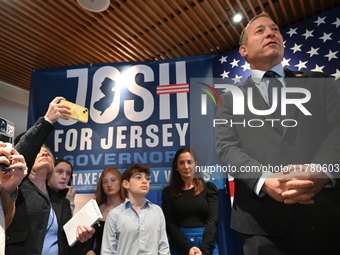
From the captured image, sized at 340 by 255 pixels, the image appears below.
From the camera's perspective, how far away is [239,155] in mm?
1258

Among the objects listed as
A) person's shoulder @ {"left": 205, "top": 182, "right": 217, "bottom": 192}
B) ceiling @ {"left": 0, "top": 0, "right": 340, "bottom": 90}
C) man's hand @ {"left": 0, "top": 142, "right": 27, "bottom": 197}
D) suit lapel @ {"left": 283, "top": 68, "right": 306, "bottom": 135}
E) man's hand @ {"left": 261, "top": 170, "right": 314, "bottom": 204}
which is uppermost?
ceiling @ {"left": 0, "top": 0, "right": 340, "bottom": 90}

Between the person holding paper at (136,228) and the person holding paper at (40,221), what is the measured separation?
→ 1.13 ft

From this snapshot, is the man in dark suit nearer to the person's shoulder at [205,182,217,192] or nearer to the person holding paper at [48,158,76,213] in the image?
the person's shoulder at [205,182,217,192]

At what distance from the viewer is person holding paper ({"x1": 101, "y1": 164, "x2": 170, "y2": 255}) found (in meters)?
2.61

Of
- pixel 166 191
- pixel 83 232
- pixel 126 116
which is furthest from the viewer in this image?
pixel 126 116

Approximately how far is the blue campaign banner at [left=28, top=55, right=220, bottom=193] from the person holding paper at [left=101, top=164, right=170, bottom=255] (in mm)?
765

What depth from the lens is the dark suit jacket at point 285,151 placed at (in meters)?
1.14

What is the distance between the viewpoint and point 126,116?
404 cm

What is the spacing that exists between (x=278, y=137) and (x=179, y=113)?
263 centimetres

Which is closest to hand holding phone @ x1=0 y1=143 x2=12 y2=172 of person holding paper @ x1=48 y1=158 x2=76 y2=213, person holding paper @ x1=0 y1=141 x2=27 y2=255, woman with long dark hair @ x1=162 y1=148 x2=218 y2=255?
person holding paper @ x1=0 y1=141 x2=27 y2=255

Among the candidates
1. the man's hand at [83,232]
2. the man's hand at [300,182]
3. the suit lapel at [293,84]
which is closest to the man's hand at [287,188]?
the man's hand at [300,182]

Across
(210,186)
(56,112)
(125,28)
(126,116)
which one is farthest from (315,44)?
(56,112)

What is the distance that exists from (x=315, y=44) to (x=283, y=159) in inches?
101

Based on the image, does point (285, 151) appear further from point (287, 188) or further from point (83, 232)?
point (83, 232)
